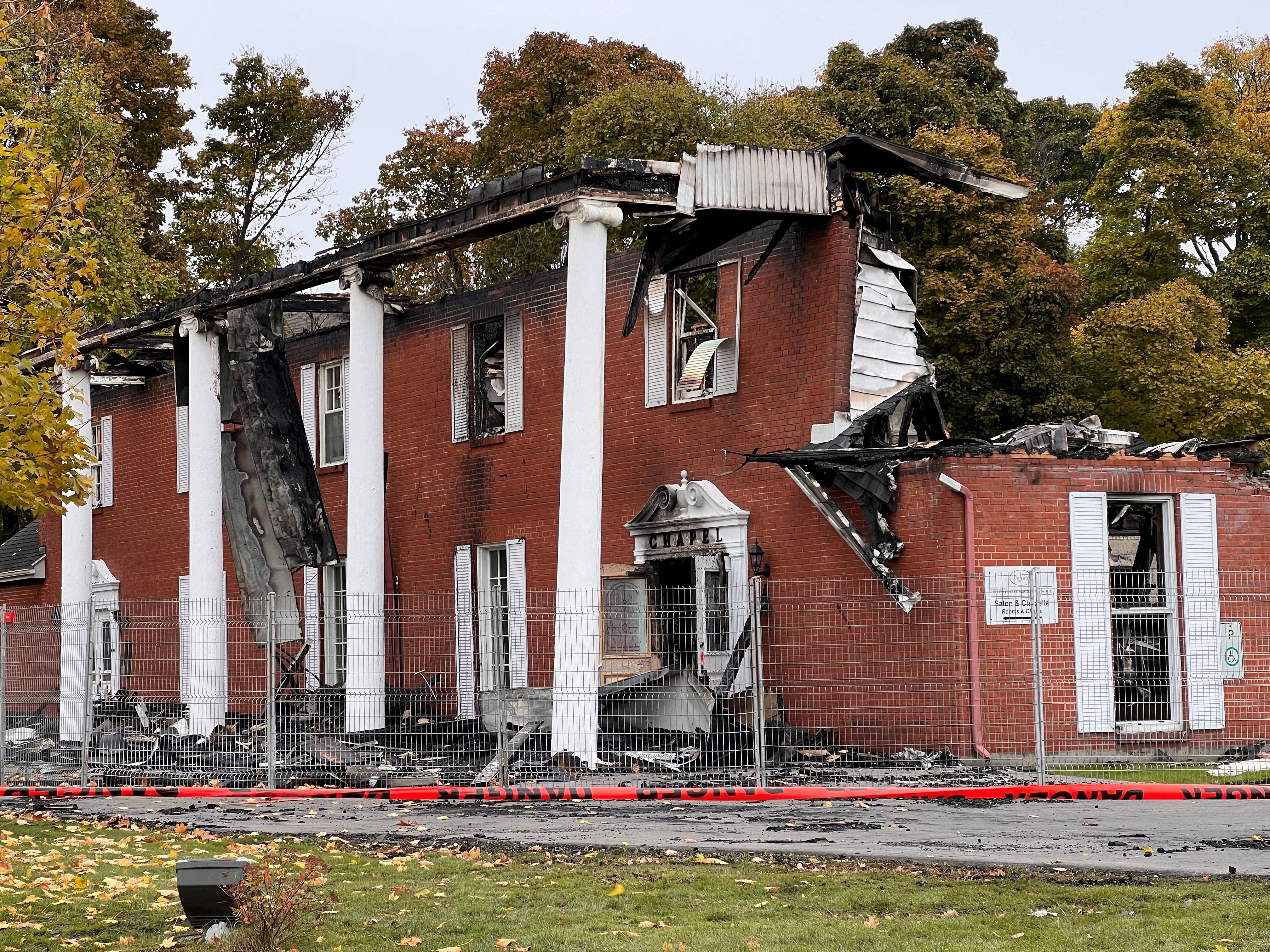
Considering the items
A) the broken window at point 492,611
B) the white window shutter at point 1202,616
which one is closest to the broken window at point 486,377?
the broken window at point 492,611

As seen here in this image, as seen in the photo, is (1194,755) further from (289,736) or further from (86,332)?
(86,332)

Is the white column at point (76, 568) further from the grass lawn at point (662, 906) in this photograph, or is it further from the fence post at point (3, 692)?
the grass lawn at point (662, 906)

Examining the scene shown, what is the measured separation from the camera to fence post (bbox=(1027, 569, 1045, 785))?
13398 mm

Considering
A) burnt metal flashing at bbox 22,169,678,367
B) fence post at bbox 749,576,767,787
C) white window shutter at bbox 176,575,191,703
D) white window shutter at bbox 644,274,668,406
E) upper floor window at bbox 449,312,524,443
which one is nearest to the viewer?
fence post at bbox 749,576,767,787

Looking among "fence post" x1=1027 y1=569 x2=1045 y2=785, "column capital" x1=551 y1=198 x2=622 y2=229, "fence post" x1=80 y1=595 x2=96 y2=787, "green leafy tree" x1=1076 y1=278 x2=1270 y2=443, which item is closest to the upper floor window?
"column capital" x1=551 y1=198 x2=622 y2=229

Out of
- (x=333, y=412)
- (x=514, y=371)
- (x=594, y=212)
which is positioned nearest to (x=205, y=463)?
(x=333, y=412)

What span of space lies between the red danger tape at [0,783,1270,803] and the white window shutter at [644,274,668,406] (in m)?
6.60

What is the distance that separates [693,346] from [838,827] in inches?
353

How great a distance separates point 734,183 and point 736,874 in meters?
8.93

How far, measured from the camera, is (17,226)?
40.9ft

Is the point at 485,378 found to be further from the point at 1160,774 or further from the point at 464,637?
the point at 1160,774

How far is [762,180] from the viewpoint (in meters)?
16.5

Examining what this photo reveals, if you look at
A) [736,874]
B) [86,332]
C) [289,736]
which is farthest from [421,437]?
[736,874]

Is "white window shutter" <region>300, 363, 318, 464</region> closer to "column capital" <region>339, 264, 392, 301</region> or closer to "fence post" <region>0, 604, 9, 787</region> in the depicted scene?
"column capital" <region>339, 264, 392, 301</region>
